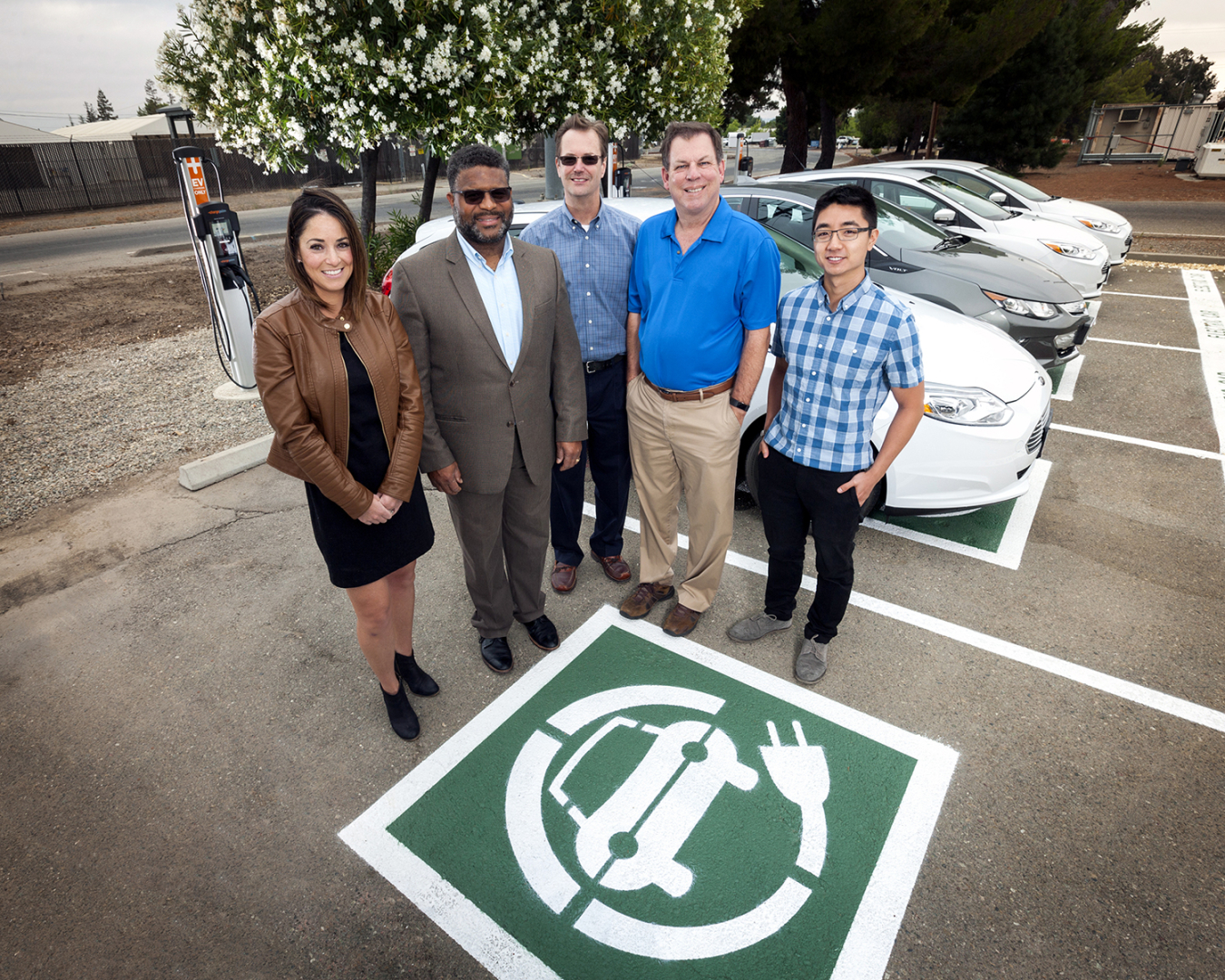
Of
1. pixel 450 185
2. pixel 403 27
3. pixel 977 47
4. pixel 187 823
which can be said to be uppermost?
pixel 977 47

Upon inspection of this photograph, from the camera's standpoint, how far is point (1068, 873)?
224 cm

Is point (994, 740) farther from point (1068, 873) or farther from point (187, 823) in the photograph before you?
point (187, 823)

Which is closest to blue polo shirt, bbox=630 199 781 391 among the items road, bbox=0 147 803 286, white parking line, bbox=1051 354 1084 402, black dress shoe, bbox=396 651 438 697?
black dress shoe, bbox=396 651 438 697

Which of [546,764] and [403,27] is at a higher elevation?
[403,27]

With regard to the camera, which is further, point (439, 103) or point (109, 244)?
point (109, 244)

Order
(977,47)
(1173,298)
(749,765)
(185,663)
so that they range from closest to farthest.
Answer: (749,765) < (185,663) < (1173,298) < (977,47)

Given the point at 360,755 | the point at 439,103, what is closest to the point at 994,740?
the point at 360,755

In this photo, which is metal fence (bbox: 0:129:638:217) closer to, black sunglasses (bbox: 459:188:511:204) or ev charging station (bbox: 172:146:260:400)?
ev charging station (bbox: 172:146:260:400)

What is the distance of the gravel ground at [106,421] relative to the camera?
16.4 ft

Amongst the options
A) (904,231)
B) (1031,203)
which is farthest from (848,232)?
(1031,203)

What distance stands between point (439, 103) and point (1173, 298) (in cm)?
992

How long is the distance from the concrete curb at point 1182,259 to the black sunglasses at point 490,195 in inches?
521

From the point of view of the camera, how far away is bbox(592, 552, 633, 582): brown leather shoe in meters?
3.76

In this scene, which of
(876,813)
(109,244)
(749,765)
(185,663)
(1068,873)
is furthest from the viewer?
Answer: (109,244)
